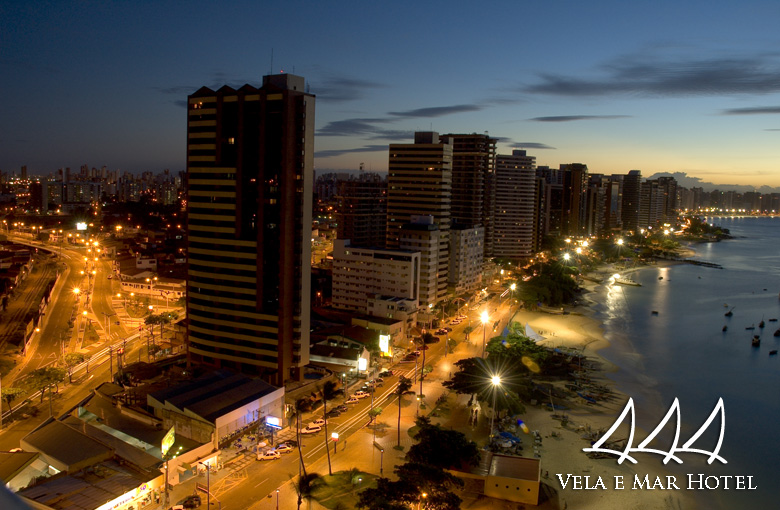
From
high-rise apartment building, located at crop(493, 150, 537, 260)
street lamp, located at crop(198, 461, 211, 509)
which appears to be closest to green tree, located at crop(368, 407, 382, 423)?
street lamp, located at crop(198, 461, 211, 509)

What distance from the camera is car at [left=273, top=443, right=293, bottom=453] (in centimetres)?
1072

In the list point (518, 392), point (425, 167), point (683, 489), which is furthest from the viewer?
point (425, 167)

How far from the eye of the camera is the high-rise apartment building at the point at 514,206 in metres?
35.2

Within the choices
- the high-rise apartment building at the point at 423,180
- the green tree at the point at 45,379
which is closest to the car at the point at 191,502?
the green tree at the point at 45,379

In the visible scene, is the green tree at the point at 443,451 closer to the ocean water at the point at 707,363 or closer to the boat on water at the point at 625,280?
the ocean water at the point at 707,363

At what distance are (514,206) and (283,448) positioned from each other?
27.0 meters

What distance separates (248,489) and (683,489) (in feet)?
25.2

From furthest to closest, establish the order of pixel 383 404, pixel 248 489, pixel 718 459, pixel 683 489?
pixel 383 404, pixel 718 459, pixel 683 489, pixel 248 489

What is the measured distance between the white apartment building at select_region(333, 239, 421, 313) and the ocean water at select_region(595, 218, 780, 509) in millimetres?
7127

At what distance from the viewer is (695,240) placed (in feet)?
218

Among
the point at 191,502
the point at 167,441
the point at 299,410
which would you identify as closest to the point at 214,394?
the point at 167,441

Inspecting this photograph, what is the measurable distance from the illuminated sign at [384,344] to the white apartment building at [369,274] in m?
3.69

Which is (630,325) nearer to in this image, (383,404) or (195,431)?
(383,404)

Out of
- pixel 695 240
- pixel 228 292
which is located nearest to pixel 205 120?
pixel 228 292
